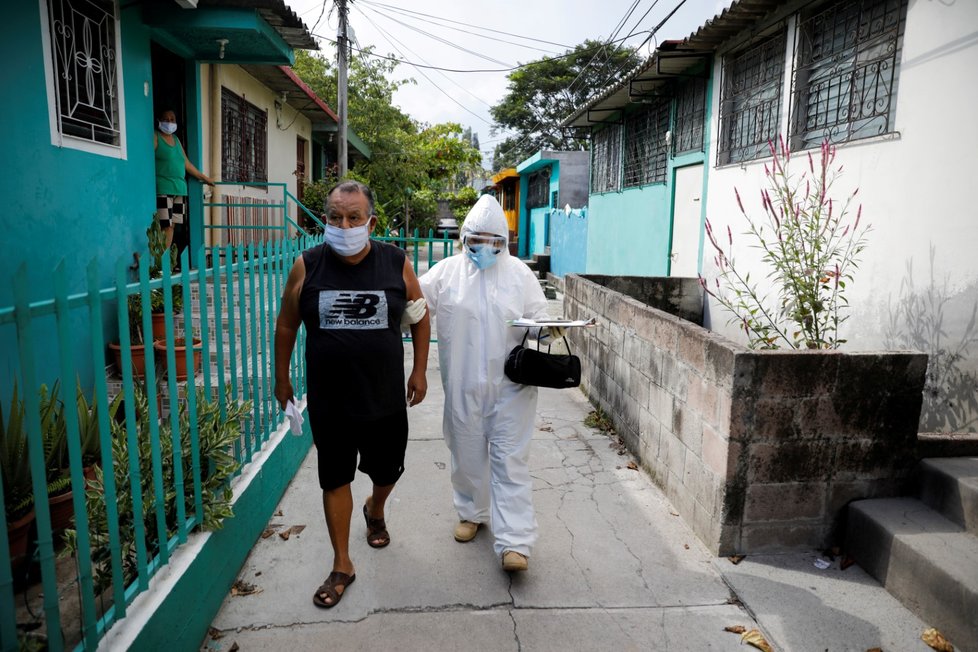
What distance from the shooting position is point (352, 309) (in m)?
2.83

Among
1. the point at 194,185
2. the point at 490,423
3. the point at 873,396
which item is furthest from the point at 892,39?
the point at 194,185

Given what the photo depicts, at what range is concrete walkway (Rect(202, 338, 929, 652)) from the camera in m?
2.67

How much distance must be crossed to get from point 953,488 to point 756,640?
1.24m

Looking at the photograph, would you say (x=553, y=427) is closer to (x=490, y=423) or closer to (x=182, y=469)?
(x=490, y=423)

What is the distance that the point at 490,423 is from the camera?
3.32 metres

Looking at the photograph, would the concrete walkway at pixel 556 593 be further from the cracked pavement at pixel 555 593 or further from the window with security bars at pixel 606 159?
the window with security bars at pixel 606 159

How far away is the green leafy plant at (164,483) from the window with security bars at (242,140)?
6872mm

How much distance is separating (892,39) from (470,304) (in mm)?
3886

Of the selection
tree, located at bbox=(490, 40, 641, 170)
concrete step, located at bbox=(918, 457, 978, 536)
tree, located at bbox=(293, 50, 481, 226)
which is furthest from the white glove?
tree, located at bbox=(490, 40, 641, 170)

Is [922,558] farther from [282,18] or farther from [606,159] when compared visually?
[606,159]

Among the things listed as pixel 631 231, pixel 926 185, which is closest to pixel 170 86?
pixel 631 231

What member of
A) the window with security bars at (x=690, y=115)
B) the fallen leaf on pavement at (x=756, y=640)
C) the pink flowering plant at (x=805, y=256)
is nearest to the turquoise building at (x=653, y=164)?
the window with security bars at (x=690, y=115)

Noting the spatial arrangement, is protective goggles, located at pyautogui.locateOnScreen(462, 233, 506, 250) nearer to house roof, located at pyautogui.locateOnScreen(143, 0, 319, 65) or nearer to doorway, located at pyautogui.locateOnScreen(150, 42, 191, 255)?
house roof, located at pyautogui.locateOnScreen(143, 0, 319, 65)

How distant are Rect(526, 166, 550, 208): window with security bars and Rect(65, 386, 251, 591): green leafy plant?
20.9 m
